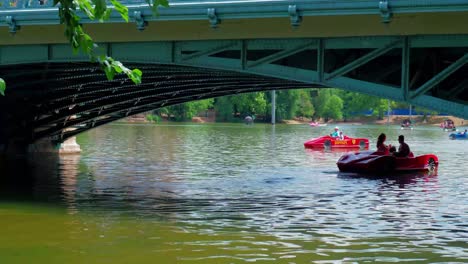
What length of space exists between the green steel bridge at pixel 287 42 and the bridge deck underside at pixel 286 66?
31 millimetres

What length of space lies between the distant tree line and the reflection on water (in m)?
90.7

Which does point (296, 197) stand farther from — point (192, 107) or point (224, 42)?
point (192, 107)

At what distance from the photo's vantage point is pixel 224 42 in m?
22.0

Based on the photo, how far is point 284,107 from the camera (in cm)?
13500

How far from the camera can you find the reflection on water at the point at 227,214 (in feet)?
50.9

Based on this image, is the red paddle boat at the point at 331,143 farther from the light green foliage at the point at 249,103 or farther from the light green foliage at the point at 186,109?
the light green foliage at the point at 186,109

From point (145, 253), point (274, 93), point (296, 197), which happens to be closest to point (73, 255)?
point (145, 253)

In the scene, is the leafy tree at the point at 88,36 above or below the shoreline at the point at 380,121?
above

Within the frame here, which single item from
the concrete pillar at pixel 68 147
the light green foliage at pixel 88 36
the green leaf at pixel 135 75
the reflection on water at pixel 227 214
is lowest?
the reflection on water at pixel 227 214

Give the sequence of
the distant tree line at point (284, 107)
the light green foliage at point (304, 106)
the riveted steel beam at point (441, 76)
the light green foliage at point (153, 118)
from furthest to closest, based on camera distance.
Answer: the light green foliage at point (304, 106) < the distant tree line at point (284, 107) < the light green foliage at point (153, 118) < the riveted steel beam at point (441, 76)

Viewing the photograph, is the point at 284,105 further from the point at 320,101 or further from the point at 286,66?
the point at 286,66

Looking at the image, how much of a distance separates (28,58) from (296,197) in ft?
31.7

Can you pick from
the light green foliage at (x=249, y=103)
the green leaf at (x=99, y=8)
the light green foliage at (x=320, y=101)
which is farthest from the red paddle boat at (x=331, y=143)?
the light green foliage at (x=320, y=101)

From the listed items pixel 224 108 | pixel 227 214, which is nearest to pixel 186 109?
pixel 224 108
